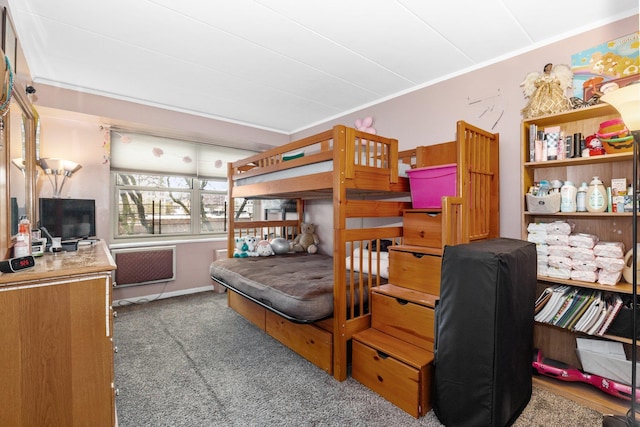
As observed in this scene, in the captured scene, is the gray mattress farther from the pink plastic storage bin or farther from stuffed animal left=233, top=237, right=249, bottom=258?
the pink plastic storage bin

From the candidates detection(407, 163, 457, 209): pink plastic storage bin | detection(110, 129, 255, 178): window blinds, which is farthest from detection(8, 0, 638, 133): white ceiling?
detection(407, 163, 457, 209): pink plastic storage bin

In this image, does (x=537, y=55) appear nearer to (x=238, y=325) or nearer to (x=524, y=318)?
(x=524, y=318)

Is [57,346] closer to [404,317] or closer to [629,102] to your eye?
[404,317]

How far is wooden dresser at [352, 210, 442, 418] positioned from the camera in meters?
1.70

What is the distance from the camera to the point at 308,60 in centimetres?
257

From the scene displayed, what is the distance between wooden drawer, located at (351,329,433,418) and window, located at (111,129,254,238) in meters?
3.19

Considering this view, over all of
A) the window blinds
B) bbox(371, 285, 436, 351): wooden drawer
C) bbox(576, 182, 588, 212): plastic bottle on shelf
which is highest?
the window blinds

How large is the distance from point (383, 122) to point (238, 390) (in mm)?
2918

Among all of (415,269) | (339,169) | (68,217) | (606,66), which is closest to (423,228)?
(415,269)

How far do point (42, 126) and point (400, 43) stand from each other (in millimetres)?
3593

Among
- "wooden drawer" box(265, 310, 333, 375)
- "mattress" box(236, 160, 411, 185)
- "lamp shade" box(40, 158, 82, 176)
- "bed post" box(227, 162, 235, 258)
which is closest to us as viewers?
"wooden drawer" box(265, 310, 333, 375)

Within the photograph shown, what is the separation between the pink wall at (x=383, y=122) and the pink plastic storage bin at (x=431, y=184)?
696mm

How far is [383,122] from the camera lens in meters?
3.44

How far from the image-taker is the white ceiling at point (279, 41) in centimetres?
191
